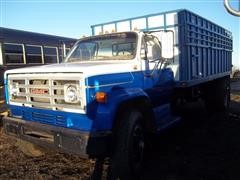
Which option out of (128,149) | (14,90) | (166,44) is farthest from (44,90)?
(166,44)

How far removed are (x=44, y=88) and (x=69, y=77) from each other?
511mm

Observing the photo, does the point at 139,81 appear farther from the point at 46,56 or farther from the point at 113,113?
the point at 46,56

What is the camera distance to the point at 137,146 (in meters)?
4.33

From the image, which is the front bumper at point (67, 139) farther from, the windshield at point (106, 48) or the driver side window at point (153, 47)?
the driver side window at point (153, 47)

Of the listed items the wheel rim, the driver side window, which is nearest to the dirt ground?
the wheel rim

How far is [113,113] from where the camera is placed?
3715mm

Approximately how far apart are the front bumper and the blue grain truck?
0.01 meters

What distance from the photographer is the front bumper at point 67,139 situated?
11.5ft

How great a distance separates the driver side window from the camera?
5.18 metres

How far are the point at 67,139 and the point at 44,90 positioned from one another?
79cm

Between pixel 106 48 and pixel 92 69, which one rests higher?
pixel 106 48

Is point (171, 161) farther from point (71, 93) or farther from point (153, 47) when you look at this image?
point (71, 93)

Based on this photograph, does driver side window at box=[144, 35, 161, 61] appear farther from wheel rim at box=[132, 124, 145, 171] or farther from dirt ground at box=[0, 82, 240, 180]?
dirt ground at box=[0, 82, 240, 180]

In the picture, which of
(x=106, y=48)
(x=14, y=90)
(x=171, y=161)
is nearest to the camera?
(x=14, y=90)
